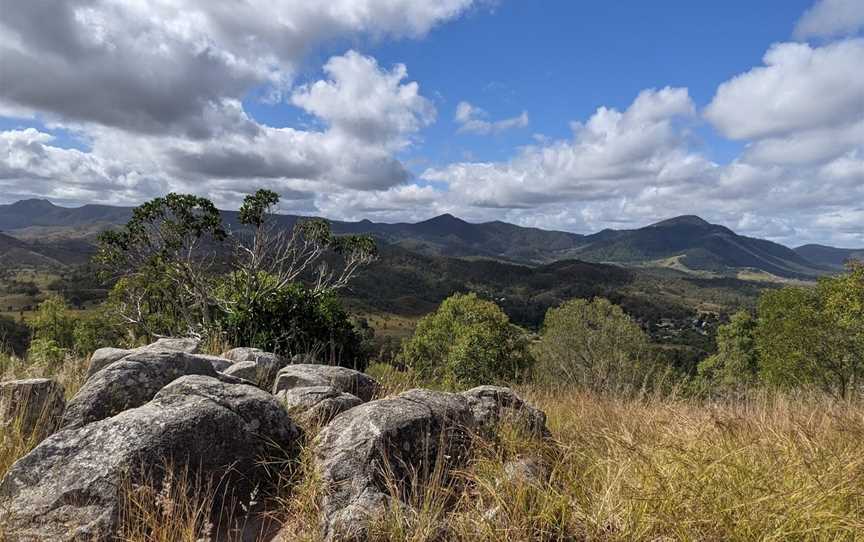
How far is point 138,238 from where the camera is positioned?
62.4ft

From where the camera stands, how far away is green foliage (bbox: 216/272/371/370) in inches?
600

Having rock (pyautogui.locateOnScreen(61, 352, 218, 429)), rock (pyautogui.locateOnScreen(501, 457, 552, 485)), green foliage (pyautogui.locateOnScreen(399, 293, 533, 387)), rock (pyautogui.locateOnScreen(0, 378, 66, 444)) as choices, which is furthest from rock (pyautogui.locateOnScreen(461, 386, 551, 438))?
green foliage (pyautogui.locateOnScreen(399, 293, 533, 387))

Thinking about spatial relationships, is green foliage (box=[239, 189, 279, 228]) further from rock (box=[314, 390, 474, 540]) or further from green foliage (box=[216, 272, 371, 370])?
rock (box=[314, 390, 474, 540])

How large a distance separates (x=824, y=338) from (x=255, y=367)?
36.8 m

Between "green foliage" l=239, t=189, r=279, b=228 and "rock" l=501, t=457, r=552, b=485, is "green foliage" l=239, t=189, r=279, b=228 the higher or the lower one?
the higher one

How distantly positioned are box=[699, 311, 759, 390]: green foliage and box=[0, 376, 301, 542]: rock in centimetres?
4566

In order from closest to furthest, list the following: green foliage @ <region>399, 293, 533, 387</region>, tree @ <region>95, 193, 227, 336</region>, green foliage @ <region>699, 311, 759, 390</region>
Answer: tree @ <region>95, 193, 227, 336</region>
green foliage @ <region>399, 293, 533, 387</region>
green foliage @ <region>699, 311, 759, 390</region>

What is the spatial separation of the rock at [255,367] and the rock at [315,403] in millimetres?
1310

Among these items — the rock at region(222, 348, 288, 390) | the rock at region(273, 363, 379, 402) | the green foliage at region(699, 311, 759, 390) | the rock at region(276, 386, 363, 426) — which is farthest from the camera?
the green foliage at region(699, 311, 759, 390)

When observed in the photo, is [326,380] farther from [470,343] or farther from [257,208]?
[470,343]

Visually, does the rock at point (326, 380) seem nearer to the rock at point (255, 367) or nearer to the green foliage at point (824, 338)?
the rock at point (255, 367)

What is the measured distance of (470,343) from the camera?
35500 mm

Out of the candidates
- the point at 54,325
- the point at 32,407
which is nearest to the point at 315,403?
the point at 32,407

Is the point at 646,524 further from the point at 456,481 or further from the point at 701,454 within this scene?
the point at 456,481
